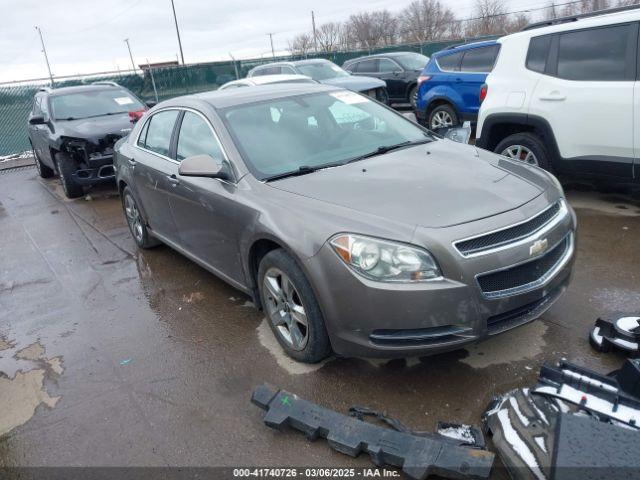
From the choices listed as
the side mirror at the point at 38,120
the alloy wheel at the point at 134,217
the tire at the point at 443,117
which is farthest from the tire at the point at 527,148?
the side mirror at the point at 38,120

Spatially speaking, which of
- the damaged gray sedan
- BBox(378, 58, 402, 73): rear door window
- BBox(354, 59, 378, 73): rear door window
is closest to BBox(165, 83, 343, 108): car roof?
the damaged gray sedan

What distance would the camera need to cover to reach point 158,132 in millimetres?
4812

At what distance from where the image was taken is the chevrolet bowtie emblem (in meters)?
2.74

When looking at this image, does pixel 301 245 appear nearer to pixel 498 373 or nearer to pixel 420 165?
pixel 420 165

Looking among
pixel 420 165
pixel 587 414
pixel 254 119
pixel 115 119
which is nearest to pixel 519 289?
pixel 587 414

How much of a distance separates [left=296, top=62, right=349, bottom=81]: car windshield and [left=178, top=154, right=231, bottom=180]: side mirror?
401 inches

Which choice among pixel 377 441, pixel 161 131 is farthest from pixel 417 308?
pixel 161 131

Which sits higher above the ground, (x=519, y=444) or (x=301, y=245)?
(x=301, y=245)

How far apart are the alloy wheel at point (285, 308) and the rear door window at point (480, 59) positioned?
7.02 metres

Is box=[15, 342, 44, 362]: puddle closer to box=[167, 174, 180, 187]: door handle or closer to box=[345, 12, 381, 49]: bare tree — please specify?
box=[167, 174, 180, 187]: door handle

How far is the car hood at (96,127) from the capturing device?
807 centimetres

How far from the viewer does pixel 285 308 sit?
3.26 metres

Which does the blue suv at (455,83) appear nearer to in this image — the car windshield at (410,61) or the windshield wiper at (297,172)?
the car windshield at (410,61)

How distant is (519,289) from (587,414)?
26.5 inches
